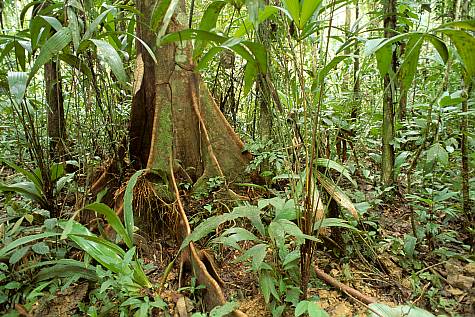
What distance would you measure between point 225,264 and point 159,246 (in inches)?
16.9

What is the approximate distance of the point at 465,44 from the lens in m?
1.22

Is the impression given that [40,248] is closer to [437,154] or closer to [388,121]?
[437,154]

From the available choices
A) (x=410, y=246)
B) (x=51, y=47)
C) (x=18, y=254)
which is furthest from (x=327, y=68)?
(x=18, y=254)

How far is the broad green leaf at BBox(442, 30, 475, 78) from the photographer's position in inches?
46.8

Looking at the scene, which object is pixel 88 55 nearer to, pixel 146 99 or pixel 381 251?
pixel 146 99

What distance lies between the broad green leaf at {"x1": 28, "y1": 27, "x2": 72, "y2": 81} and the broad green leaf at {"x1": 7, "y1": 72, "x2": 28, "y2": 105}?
0.15 ft

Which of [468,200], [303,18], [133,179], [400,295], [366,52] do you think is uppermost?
[303,18]

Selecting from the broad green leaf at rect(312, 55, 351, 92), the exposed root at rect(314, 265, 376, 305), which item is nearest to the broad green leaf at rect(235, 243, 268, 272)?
the exposed root at rect(314, 265, 376, 305)

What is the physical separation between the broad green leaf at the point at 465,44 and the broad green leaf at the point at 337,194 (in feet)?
2.23

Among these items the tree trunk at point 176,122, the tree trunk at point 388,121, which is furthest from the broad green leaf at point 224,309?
the tree trunk at point 388,121

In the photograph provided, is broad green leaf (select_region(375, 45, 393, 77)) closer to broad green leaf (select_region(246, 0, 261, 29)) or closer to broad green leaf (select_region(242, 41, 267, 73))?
broad green leaf (select_region(242, 41, 267, 73))

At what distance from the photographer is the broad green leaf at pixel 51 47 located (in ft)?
4.84

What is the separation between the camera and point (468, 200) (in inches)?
75.0

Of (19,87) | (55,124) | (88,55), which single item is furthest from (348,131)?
(55,124)
